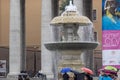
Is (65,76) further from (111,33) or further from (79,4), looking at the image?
(79,4)

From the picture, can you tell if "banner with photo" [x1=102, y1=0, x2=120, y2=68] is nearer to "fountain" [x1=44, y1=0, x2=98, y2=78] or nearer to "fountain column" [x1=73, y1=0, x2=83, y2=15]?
"fountain column" [x1=73, y1=0, x2=83, y2=15]

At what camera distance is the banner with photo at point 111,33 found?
146 feet

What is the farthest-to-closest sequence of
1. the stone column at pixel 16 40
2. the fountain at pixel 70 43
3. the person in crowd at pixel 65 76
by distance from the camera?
1. the stone column at pixel 16 40
2. the fountain at pixel 70 43
3. the person in crowd at pixel 65 76

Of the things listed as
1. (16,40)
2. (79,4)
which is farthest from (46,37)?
(79,4)

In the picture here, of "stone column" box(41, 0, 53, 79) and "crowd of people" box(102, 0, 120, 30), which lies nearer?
"crowd of people" box(102, 0, 120, 30)

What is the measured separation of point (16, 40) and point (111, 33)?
48.1 feet

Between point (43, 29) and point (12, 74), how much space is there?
19.0 feet

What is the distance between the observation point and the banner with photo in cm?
4453

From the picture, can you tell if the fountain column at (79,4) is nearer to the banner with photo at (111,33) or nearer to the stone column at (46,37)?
the stone column at (46,37)

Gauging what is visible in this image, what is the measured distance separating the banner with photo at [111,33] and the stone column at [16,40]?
13051 mm

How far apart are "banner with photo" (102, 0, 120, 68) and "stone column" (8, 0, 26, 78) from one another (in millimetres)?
13051

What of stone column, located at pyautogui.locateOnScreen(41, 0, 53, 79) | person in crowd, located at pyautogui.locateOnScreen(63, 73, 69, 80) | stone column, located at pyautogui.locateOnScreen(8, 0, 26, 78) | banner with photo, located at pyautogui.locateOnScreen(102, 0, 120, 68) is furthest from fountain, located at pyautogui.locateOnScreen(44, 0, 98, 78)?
stone column, located at pyautogui.locateOnScreen(8, 0, 26, 78)

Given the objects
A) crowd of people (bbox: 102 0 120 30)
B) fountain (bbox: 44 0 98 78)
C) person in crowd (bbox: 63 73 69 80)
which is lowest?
person in crowd (bbox: 63 73 69 80)

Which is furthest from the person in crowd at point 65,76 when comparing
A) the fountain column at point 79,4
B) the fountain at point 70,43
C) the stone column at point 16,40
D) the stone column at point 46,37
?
the stone column at point 16,40
